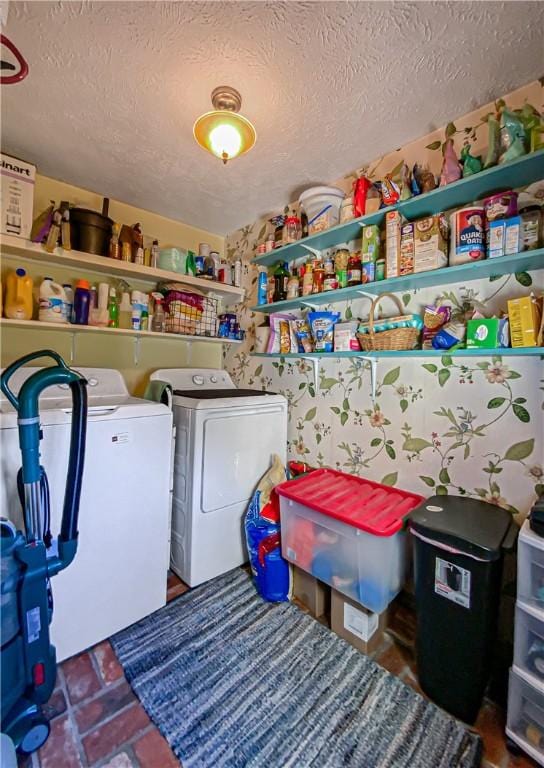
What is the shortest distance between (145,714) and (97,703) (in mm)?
210

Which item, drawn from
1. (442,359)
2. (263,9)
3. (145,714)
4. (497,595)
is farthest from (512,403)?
(145,714)

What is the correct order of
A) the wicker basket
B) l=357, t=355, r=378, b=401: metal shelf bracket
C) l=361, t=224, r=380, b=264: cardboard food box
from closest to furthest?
1. the wicker basket
2. l=361, t=224, r=380, b=264: cardboard food box
3. l=357, t=355, r=378, b=401: metal shelf bracket

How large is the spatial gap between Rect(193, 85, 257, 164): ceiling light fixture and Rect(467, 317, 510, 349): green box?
4.14 ft

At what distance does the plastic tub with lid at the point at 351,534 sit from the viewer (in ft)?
4.54

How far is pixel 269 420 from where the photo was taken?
2139mm

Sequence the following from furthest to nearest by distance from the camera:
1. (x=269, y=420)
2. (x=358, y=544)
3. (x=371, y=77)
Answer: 1. (x=269, y=420)
2. (x=358, y=544)
3. (x=371, y=77)

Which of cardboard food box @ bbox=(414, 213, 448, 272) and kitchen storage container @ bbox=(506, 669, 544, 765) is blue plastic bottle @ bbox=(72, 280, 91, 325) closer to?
cardboard food box @ bbox=(414, 213, 448, 272)

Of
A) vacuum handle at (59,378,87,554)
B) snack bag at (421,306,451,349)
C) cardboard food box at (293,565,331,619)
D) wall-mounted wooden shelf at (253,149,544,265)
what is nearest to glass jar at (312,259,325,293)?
wall-mounted wooden shelf at (253,149,544,265)

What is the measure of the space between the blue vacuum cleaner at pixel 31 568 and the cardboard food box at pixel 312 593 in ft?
3.90

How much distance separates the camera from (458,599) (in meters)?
A: 1.15

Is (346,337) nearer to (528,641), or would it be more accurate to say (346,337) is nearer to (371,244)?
(371,244)

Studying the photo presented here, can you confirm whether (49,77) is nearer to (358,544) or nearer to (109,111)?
(109,111)

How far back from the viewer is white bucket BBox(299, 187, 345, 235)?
1886 millimetres

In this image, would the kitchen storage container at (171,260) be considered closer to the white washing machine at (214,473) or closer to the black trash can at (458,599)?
the white washing machine at (214,473)
